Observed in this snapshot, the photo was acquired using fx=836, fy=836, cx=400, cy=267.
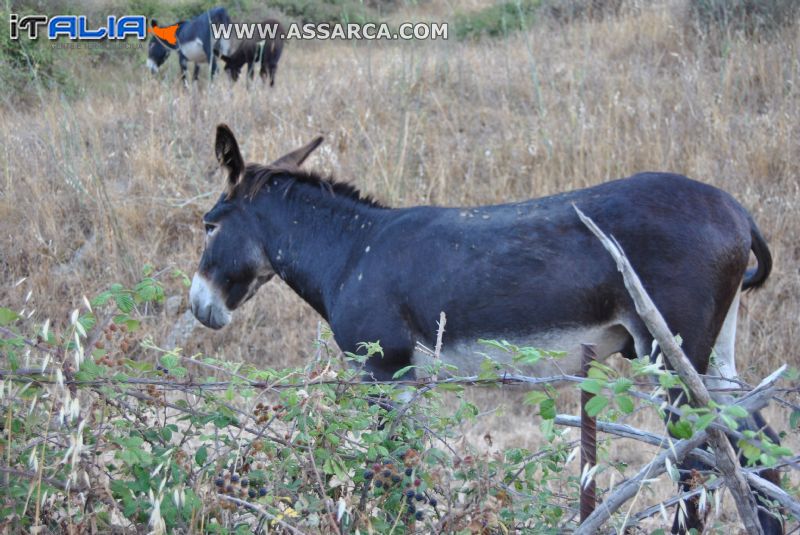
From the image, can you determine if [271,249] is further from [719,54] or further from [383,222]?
[719,54]

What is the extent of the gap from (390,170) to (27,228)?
333 centimetres

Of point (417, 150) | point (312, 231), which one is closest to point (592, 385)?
point (312, 231)

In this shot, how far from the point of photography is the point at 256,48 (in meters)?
12.0

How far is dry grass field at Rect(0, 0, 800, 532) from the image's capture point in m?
6.76

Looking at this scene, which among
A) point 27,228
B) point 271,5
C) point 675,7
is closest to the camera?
point 27,228

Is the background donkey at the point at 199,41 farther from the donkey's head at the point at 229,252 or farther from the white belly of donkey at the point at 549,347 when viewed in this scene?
the white belly of donkey at the point at 549,347

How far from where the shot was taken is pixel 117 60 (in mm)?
12609

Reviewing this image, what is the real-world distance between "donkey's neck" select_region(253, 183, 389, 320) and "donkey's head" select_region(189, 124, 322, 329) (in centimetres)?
8

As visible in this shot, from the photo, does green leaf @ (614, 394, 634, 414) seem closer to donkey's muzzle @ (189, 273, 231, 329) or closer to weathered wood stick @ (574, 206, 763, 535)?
weathered wood stick @ (574, 206, 763, 535)

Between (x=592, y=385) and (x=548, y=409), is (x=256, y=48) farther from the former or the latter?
(x=592, y=385)

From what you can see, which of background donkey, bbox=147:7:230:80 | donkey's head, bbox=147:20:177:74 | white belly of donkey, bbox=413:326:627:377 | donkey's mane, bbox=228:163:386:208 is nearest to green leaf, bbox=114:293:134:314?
white belly of donkey, bbox=413:326:627:377

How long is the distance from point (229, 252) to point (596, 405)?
10.6 feet

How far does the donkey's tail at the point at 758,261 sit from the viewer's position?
3883 mm

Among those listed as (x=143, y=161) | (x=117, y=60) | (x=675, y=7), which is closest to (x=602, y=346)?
(x=143, y=161)
